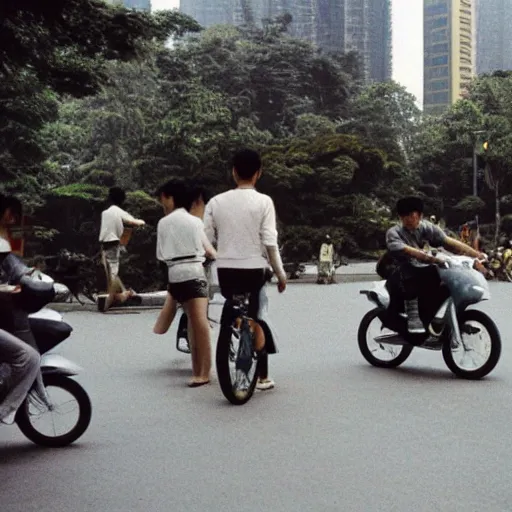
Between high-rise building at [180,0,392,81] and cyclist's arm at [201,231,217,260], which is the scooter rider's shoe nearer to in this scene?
cyclist's arm at [201,231,217,260]

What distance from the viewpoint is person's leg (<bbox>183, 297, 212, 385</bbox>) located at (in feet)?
26.6

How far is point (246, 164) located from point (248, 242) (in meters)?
0.61

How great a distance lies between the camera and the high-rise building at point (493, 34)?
634ft

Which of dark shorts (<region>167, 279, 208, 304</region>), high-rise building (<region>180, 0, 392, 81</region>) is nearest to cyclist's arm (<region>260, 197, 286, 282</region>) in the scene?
dark shorts (<region>167, 279, 208, 304</region>)

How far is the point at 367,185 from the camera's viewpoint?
36.8 meters

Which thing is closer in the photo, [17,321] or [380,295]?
[17,321]

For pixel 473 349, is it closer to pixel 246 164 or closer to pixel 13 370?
pixel 246 164

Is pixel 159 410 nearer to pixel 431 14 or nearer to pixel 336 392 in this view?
pixel 336 392

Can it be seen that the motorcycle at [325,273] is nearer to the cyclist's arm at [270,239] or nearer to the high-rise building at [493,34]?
the cyclist's arm at [270,239]

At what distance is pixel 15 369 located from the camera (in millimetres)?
5398

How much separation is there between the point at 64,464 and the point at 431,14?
543 ft

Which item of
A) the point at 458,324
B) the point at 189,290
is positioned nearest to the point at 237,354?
the point at 189,290

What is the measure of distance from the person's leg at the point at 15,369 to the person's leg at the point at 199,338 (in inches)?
108

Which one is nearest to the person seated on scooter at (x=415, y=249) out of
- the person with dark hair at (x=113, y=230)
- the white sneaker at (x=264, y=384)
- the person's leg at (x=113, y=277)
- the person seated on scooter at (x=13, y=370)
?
the white sneaker at (x=264, y=384)
